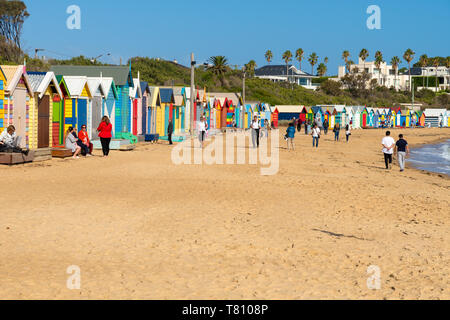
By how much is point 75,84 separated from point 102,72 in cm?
523

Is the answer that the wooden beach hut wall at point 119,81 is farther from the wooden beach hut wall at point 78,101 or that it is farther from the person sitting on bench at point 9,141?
the person sitting on bench at point 9,141

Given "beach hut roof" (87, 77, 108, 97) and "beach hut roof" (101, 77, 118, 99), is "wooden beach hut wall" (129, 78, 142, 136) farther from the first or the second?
"beach hut roof" (87, 77, 108, 97)

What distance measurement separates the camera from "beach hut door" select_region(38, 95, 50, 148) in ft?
77.9

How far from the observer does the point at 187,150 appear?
94.5 feet

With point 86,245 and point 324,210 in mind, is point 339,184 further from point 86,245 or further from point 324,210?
point 86,245

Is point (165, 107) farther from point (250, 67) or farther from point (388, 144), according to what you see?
point (250, 67)

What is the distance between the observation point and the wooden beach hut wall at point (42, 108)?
23125mm

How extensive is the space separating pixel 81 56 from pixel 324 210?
8064 centimetres

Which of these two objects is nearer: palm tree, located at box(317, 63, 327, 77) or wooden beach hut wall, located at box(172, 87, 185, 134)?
wooden beach hut wall, located at box(172, 87, 185, 134)

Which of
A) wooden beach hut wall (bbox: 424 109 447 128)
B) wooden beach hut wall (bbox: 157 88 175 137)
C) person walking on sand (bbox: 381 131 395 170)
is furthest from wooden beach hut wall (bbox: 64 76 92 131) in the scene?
wooden beach hut wall (bbox: 424 109 447 128)

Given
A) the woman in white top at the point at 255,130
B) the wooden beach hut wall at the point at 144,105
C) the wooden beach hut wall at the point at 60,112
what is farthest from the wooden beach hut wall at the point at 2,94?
the wooden beach hut wall at the point at 144,105

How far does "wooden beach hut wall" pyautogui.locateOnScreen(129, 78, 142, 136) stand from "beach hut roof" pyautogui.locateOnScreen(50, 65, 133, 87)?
2.82 feet

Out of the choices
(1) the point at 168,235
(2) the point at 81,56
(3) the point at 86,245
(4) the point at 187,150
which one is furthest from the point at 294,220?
(2) the point at 81,56

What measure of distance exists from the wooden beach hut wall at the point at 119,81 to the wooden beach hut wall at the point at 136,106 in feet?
1.91
